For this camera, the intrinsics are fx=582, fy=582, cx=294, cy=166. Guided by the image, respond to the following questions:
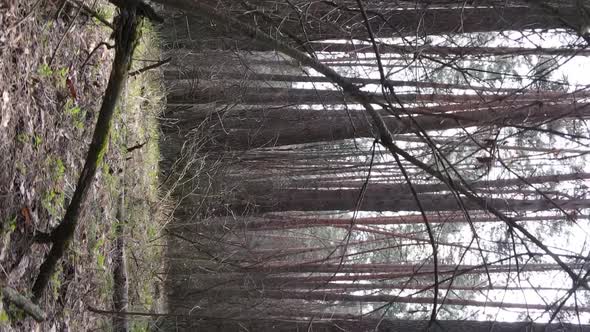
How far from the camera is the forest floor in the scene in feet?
10.4

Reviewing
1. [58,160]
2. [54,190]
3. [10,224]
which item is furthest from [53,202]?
[10,224]

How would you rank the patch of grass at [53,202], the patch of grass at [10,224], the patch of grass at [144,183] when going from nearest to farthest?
1. the patch of grass at [10,224]
2. the patch of grass at [53,202]
3. the patch of grass at [144,183]

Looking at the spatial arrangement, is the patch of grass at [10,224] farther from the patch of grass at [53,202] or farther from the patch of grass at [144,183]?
the patch of grass at [144,183]

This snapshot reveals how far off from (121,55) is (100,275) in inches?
91.8

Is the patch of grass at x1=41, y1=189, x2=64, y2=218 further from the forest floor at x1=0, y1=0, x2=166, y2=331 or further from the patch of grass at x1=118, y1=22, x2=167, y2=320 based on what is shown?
the patch of grass at x1=118, y1=22, x2=167, y2=320

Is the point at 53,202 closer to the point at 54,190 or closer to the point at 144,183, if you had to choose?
the point at 54,190

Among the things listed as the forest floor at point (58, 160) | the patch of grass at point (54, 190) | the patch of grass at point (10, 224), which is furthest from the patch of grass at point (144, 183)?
the patch of grass at point (10, 224)

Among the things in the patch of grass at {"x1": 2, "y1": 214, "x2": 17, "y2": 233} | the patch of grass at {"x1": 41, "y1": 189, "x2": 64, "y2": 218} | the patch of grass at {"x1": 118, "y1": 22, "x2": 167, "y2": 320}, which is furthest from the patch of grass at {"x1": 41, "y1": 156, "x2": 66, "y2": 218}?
the patch of grass at {"x1": 118, "y1": 22, "x2": 167, "y2": 320}

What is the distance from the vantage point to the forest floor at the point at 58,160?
316 cm

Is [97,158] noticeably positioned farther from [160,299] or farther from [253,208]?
[160,299]

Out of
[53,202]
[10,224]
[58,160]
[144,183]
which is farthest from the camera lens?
[144,183]

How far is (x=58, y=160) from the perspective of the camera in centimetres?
380

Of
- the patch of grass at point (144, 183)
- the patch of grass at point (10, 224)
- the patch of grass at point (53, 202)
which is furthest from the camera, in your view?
the patch of grass at point (144, 183)

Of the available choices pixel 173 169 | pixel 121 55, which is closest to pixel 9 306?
pixel 121 55
